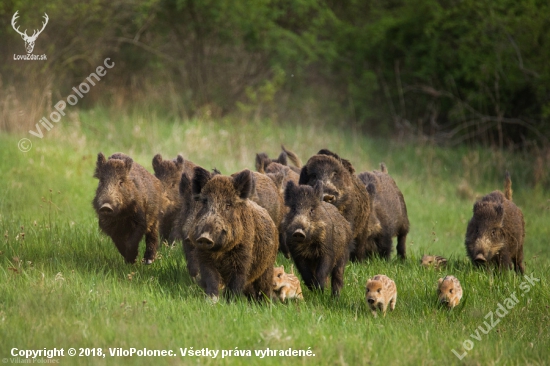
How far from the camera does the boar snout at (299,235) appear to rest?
7641 mm

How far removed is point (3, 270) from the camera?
23.9 ft

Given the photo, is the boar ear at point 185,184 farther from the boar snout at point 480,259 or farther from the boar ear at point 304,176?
the boar snout at point 480,259

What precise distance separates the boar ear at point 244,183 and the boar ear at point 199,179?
0.26m

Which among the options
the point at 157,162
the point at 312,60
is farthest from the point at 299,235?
the point at 312,60

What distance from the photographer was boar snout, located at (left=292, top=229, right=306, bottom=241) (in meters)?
7.64

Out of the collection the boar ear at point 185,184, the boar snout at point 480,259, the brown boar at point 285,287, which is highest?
the boar ear at point 185,184

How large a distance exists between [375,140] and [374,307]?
16889 mm

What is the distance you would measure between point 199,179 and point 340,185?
9.71 feet

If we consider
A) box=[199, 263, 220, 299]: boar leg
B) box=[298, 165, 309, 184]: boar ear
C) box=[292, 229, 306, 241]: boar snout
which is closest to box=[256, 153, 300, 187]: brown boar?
box=[298, 165, 309, 184]: boar ear

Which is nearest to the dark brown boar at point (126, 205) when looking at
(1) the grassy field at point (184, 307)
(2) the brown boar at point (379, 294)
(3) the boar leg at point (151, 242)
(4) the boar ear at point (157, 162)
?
(3) the boar leg at point (151, 242)

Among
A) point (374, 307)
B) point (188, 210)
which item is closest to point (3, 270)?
point (188, 210)

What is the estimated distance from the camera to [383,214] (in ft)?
36.7

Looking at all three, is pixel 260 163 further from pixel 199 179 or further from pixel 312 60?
pixel 312 60

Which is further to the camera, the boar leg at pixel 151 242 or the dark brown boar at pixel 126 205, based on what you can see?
the boar leg at pixel 151 242
